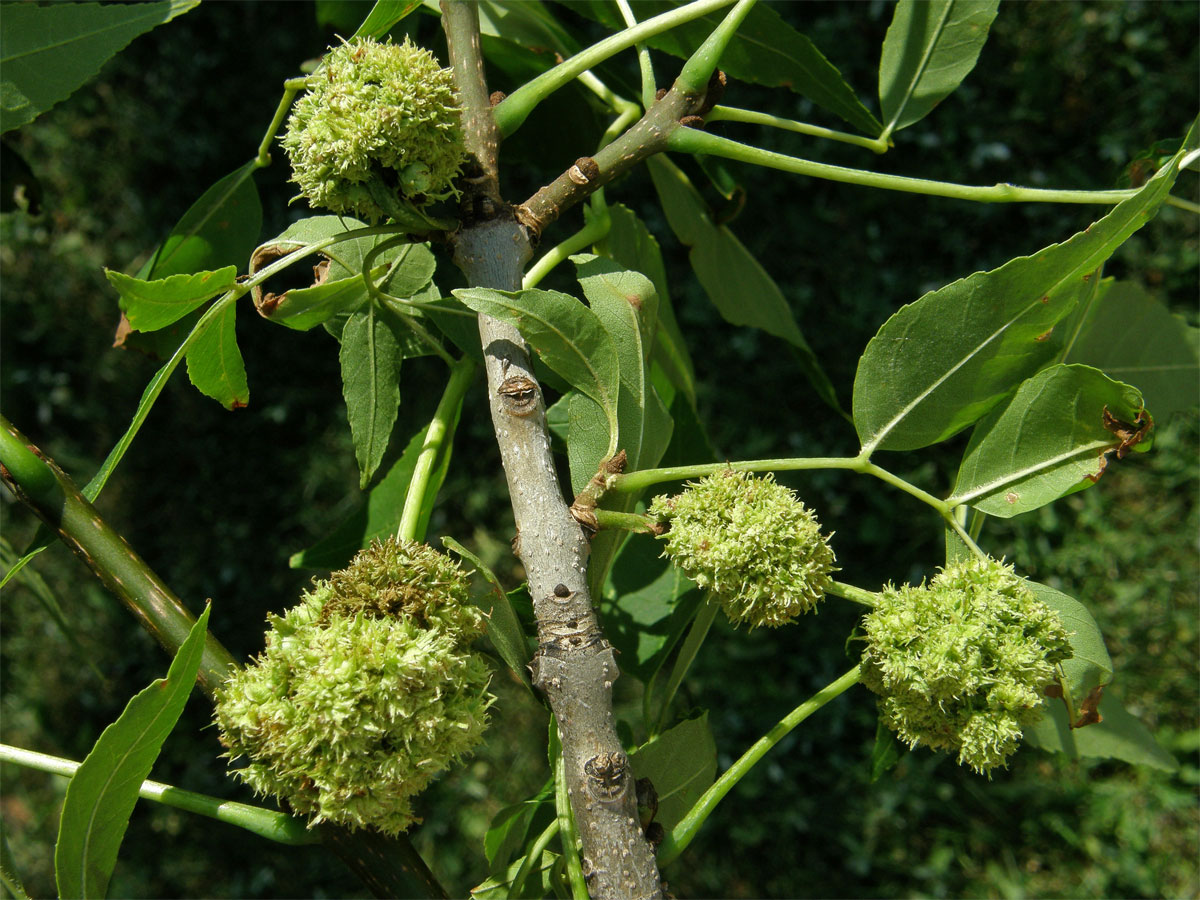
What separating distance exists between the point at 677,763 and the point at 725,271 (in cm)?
70

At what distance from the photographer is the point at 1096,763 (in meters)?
2.72

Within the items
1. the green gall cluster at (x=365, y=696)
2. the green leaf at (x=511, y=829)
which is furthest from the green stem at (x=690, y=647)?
the green gall cluster at (x=365, y=696)

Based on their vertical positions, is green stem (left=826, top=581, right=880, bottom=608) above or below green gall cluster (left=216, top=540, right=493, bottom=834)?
below

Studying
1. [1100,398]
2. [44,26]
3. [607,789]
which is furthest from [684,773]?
[44,26]

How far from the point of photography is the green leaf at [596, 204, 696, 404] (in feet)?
3.59

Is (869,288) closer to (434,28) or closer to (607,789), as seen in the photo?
(434,28)

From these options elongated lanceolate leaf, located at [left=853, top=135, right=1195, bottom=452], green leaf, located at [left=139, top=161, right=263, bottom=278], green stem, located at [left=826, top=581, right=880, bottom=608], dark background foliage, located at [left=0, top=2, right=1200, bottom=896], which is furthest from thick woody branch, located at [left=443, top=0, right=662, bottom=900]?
dark background foliage, located at [left=0, top=2, right=1200, bottom=896]

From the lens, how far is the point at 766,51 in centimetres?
119

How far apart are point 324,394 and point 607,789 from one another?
96.5 inches

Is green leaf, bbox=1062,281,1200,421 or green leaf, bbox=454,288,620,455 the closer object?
green leaf, bbox=454,288,620,455

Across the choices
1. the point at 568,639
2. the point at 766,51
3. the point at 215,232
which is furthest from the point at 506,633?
the point at 766,51

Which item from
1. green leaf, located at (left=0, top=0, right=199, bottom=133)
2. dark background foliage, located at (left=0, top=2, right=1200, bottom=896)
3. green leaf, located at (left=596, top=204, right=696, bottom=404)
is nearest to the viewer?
green leaf, located at (left=0, top=0, right=199, bottom=133)

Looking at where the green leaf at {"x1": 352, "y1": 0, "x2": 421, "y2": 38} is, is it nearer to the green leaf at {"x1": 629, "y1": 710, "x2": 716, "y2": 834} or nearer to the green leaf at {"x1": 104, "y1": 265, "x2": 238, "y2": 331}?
the green leaf at {"x1": 104, "y1": 265, "x2": 238, "y2": 331}

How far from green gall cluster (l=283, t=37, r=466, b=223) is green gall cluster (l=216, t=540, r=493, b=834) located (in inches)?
13.0
